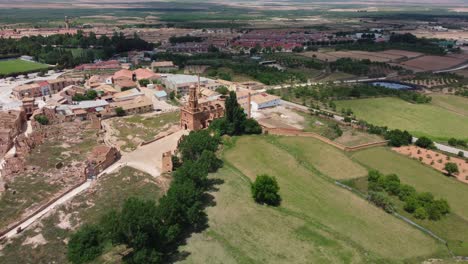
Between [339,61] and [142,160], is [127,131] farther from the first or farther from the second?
[339,61]

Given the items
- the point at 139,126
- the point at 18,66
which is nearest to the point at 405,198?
the point at 139,126

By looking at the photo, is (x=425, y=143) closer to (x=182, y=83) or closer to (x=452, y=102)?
(x=452, y=102)

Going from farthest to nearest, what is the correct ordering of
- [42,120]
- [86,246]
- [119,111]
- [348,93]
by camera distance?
[348,93]
[119,111]
[42,120]
[86,246]

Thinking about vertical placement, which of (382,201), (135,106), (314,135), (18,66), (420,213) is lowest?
(420,213)

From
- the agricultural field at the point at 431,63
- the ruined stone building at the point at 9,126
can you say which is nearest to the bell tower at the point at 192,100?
the ruined stone building at the point at 9,126

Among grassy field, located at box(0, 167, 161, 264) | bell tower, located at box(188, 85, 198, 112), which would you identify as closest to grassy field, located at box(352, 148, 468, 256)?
bell tower, located at box(188, 85, 198, 112)

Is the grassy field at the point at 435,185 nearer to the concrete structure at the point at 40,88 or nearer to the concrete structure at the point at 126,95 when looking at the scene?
the concrete structure at the point at 126,95

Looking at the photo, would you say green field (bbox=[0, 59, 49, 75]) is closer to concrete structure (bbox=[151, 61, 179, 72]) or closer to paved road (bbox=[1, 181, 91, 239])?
concrete structure (bbox=[151, 61, 179, 72])
